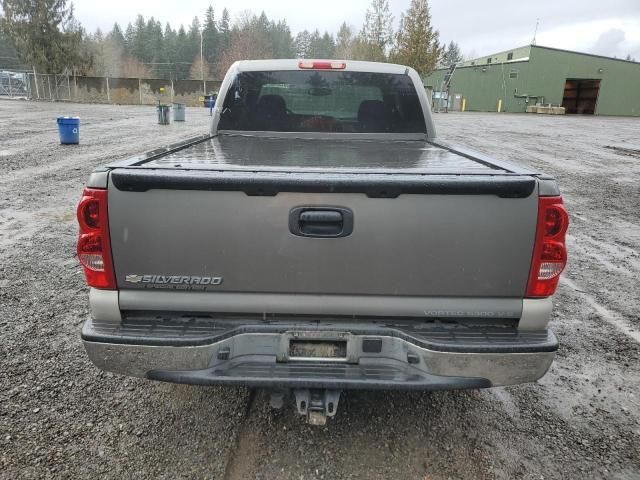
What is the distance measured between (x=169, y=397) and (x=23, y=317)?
1908 millimetres

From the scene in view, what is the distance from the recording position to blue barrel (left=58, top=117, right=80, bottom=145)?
1438cm

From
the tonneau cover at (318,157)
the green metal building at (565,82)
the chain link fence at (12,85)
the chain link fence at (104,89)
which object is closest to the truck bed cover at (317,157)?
the tonneau cover at (318,157)

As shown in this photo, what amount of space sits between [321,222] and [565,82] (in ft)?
168

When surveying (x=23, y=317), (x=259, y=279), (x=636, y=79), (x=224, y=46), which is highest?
(x=224, y=46)

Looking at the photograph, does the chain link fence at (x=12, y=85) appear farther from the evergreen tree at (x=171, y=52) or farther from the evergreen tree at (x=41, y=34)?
the evergreen tree at (x=171, y=52)

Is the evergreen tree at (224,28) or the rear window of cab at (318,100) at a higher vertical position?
the evergreen tree at (224,28)

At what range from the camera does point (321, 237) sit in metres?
2.34

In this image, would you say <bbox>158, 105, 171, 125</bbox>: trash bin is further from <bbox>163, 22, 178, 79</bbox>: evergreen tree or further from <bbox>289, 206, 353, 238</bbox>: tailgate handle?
<bbox>163, 22, 178, 79</bbox>: evergreen tree

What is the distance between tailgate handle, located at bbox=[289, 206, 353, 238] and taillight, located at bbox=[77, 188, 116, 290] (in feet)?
2.89

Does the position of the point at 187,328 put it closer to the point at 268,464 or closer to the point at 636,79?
the point at 268,464

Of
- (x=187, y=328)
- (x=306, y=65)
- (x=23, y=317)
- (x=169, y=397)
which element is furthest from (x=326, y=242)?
(x=23, y=317)

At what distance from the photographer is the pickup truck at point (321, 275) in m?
2.29

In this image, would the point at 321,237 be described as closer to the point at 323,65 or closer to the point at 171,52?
the point at 323,65

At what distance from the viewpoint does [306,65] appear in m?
4.67
